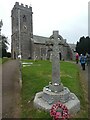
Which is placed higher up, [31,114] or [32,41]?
[32,41]

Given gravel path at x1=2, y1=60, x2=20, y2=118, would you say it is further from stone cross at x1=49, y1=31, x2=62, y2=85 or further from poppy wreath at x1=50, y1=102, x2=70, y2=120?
stone cross at x1=49, y1=31, x2=62, y2=85

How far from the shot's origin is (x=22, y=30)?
71.2 meters

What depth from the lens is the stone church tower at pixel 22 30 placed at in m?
69.6

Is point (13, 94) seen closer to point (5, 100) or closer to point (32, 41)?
point (5, 100)

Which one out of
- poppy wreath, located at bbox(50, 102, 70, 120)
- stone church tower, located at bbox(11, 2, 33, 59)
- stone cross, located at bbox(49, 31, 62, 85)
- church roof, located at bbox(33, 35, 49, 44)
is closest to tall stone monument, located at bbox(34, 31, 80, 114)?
stone cross, located at bbox(49, 31, 62, 85)

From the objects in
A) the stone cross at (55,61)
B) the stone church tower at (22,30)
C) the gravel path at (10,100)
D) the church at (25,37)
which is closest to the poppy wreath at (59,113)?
the gravel path at (10,100)

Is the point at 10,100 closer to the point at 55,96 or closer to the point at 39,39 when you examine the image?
the point at 55,96

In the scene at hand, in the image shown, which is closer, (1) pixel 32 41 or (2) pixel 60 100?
(2) pixel 60 100

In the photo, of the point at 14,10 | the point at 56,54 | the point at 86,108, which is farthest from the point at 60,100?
the point at 14,10

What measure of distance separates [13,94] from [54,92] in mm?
2462

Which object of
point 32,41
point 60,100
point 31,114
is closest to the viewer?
point 31,114

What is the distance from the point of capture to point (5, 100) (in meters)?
9.75

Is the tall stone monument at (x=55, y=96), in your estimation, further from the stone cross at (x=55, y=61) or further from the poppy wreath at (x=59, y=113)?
the poppy wreath at (x=59, y=113)

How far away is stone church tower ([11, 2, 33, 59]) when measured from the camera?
6962 centimetres
